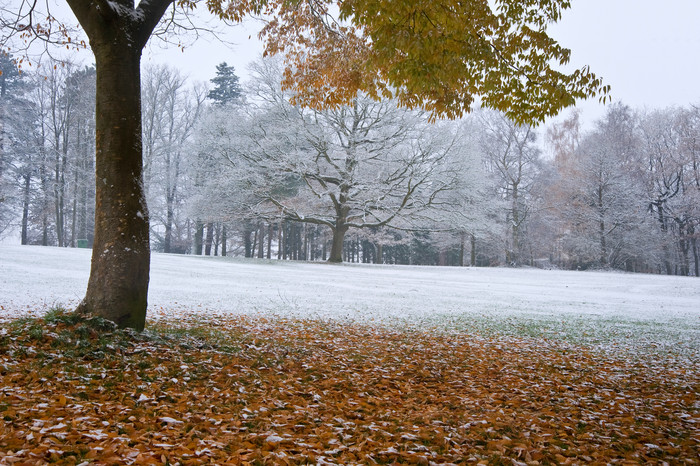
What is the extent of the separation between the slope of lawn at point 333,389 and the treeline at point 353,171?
1434cm

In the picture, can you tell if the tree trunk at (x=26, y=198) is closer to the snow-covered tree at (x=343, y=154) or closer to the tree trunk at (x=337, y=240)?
the snow-covered tree at (x=343, y=154)

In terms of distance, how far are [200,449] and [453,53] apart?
204 inches

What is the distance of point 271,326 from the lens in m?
7.24

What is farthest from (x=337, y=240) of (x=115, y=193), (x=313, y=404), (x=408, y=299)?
(x=313, y=404)

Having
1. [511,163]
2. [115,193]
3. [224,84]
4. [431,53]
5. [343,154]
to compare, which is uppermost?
[224,84]

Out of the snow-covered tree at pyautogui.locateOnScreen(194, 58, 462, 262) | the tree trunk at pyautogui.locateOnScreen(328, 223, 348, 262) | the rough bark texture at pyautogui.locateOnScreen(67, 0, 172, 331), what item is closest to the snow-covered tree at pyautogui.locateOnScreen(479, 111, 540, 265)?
the snow-covered tree at pyautogui.locateOnScreen(194, 58, 462, 262)

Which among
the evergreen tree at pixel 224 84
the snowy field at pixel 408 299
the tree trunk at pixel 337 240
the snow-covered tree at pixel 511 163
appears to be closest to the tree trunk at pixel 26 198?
the snowy field at pixel 408 299

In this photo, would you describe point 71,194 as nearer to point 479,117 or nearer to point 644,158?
point 479,117

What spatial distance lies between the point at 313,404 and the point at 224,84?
1444 inches

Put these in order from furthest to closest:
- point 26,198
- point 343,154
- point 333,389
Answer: point 26,198
point 343,154
point 333,389

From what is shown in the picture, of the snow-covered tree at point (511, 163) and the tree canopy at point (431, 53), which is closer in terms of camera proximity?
the tree canopy at point (431, 53)

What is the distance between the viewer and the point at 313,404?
371 centimetres

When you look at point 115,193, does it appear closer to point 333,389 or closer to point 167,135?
point 333,389

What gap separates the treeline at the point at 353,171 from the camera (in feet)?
72.9
